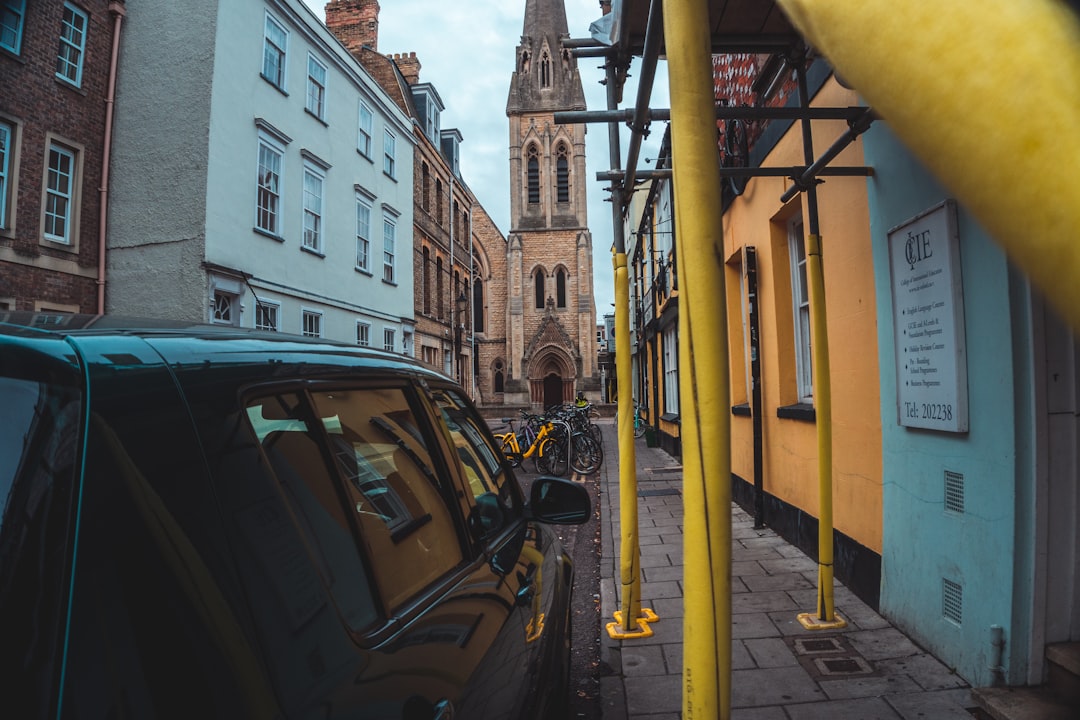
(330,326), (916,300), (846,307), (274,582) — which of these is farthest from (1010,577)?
(330,326)

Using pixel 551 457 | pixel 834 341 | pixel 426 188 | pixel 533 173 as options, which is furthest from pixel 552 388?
pixel 834 341

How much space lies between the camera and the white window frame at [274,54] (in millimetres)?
13469

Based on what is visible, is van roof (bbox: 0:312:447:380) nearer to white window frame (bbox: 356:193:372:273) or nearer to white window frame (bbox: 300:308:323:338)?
white window frame (bbox: 300:308:323:338)

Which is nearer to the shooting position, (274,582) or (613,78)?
(274,582)

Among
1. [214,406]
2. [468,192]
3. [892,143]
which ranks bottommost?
[214,406]

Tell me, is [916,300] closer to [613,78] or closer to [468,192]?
[613,78]

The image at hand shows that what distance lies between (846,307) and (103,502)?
473cm

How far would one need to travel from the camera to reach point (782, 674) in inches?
127

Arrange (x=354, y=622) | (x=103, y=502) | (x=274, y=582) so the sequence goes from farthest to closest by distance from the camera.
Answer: (x=354, y=622), (x=274, y=582), (x=103, y=502)

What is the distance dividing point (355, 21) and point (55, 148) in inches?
632

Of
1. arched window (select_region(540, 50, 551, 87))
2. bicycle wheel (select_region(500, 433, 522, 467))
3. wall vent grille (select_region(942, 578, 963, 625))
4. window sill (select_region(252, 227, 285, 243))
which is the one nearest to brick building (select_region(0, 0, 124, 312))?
window sill (select_region(252, 227, 285, 243))

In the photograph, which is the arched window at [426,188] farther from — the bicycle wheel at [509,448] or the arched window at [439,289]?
the bicycle wheel at [509,448]

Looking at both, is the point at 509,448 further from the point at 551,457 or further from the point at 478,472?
the point at 478,472

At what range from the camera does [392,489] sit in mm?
1683
